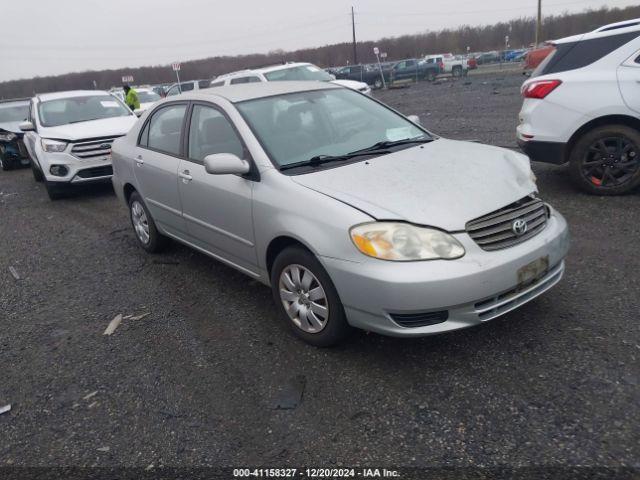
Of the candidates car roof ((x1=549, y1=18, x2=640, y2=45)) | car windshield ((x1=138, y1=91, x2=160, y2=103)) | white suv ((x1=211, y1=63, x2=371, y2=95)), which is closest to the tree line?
car windshield ((x1=138, y1=91, x2=160, y2=103))

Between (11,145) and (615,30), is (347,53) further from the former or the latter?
(615,30)

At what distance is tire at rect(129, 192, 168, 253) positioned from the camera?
5.36 m

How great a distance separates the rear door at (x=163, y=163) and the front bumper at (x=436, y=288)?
Answer: 2.16 meters

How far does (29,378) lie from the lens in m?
3.49

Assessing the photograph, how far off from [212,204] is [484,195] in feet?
6.75

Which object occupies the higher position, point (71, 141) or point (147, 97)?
point (147, 97)

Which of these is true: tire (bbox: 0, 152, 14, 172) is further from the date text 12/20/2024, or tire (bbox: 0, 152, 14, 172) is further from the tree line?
the tree line

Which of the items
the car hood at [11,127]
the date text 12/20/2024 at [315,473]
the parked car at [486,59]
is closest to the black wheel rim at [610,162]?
the date text 12/20/2024 at [315,473]

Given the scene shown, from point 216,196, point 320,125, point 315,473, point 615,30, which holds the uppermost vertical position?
point 615,30

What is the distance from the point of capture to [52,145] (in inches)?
342

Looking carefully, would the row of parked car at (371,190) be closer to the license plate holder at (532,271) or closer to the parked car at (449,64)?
the license plate holder at (532,271)

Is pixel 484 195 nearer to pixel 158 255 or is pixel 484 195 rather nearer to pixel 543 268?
pixel 543 268

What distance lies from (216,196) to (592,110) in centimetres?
420

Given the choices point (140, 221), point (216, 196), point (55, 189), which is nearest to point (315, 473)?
point (216, 196)
